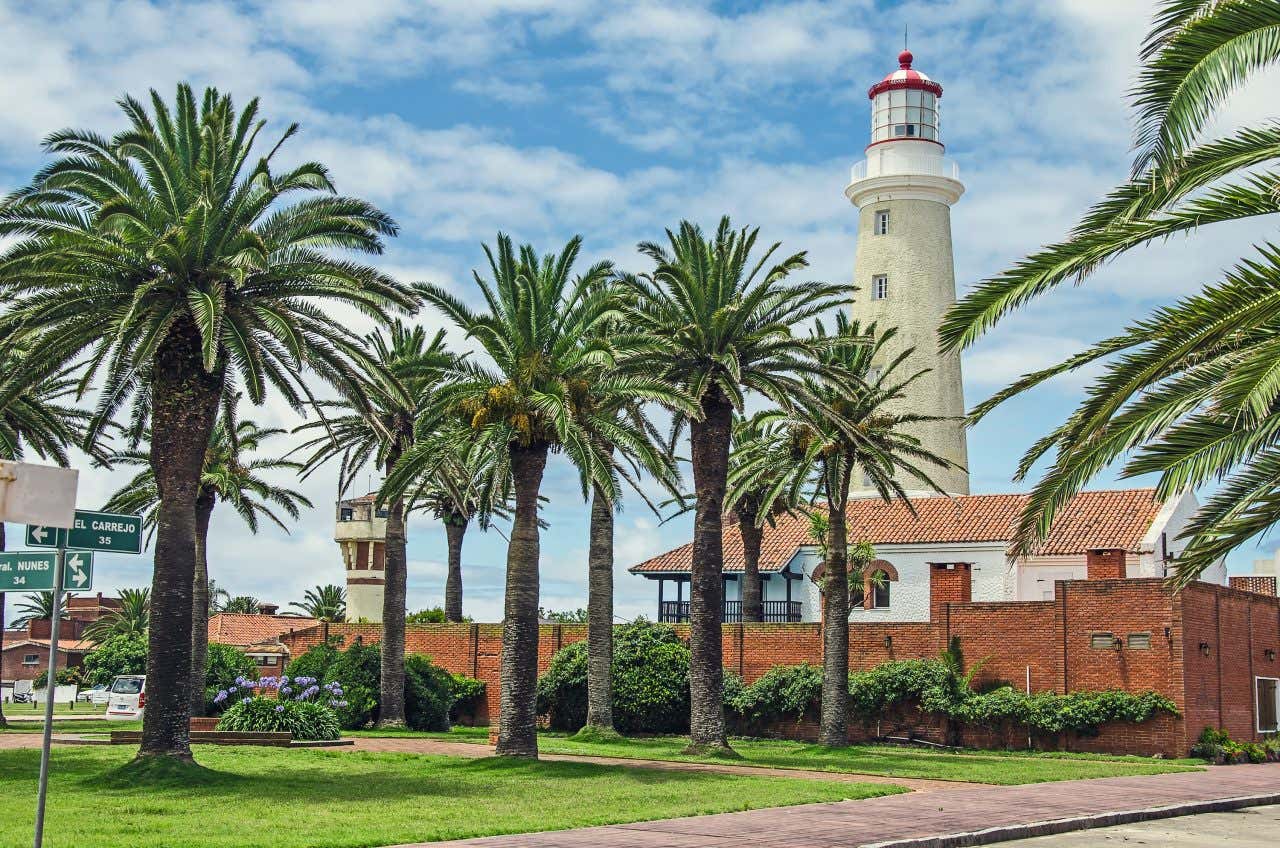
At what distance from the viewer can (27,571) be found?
502 inches

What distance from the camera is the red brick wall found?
118 ft

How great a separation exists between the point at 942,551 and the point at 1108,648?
47.1 feet

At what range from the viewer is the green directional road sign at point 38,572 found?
1261cm

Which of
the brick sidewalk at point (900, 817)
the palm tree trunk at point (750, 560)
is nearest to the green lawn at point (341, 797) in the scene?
the brick sidewalk at point (900, 817)

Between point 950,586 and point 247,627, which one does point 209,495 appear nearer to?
point 950,586

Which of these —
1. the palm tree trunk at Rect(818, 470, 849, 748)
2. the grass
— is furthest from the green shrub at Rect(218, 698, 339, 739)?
the palm tree trunk at Rect(818, 470, 849, 748)

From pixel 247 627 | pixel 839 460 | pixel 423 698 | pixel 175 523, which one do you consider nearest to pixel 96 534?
pixel 175 523

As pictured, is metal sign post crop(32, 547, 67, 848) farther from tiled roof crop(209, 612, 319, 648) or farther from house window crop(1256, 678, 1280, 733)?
tiled roof crop(209, 612, 319, 648)

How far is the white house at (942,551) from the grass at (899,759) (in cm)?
1217

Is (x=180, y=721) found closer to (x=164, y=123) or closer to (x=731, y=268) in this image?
(x=164, y=123)

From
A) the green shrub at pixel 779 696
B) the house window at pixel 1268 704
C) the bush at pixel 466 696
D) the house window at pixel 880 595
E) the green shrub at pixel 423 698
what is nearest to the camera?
the green shrub at pixel 779 696

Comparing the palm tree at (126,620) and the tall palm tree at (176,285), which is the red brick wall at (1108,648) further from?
the palm tree at (126,620)

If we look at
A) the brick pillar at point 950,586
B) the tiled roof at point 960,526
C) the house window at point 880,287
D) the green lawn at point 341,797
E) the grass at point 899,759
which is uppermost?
the house window at point 880,287

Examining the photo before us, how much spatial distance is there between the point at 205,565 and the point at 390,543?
7.19 m
